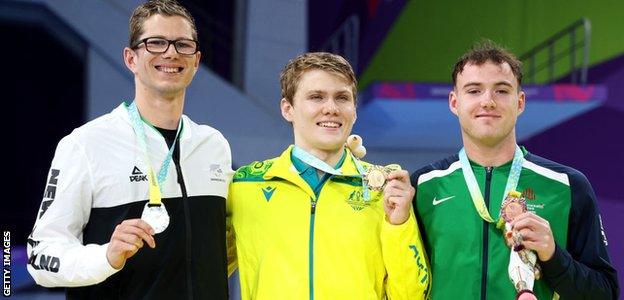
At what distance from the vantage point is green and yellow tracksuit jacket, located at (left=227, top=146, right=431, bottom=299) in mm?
2600

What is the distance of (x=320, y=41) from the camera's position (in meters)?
9.23

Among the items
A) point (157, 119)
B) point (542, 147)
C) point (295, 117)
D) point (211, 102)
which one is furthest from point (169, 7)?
point (542, 147)

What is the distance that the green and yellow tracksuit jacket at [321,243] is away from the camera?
8.53ft

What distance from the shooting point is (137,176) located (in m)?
2.64

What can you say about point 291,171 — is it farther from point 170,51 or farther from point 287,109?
point 170,51

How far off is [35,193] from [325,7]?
4485mm

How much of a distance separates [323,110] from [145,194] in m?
0.74

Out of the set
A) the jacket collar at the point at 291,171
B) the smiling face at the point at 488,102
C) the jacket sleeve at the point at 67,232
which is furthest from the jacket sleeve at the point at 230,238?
the smiling face at the point at 488,102

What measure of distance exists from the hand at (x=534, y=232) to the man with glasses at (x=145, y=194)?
1129 millimetres

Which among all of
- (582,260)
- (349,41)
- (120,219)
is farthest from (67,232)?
(349,41)

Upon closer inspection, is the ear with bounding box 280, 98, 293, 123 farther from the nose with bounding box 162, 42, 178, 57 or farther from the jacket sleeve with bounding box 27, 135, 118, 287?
the jacket sleeve with bounding box 27, 135, 118, 287

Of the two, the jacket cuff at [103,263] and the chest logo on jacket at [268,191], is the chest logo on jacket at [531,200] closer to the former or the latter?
the chest logo on jacket at [268,191]

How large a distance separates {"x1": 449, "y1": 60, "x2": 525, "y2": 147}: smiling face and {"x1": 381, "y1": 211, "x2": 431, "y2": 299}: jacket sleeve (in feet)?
1.32

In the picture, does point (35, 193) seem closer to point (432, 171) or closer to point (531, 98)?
point (531, 98)
